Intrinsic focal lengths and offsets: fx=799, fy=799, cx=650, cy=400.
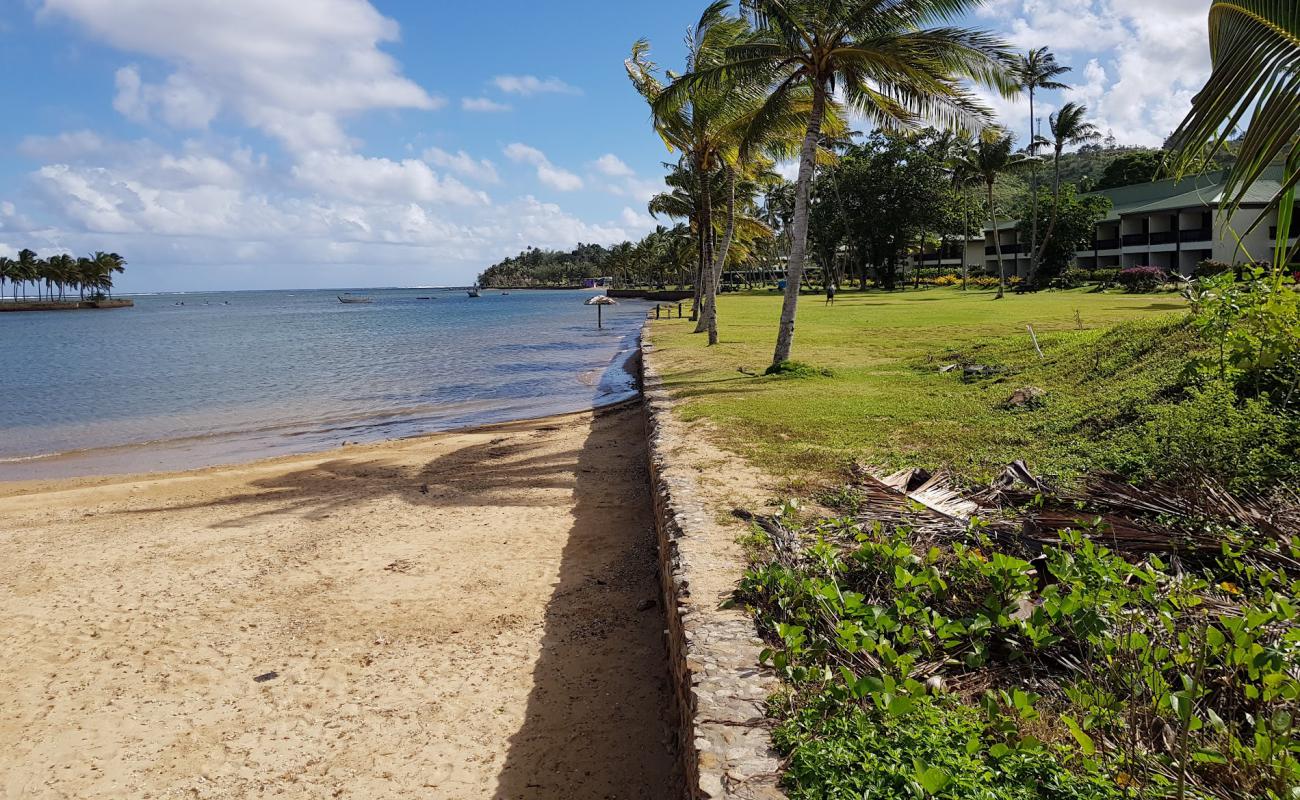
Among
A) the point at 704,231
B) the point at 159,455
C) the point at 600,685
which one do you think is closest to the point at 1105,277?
the point at 704,231

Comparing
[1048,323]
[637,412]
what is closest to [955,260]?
[1048,323]

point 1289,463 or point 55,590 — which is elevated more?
point 1289,463

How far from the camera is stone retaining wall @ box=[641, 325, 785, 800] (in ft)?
9.43

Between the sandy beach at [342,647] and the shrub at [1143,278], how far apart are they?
33.0 meters

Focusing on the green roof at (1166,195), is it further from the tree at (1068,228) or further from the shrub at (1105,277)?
the shrub at (1105,277)

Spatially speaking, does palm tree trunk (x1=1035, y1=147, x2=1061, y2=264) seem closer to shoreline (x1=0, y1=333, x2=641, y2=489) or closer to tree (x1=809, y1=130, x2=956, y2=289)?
tree (x1=809, y1=130, x2=956, y2=289)

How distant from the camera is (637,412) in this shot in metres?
15.1

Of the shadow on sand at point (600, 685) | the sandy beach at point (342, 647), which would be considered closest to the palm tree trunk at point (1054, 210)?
the sandy beach at point (342, 647)

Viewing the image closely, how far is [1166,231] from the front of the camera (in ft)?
156

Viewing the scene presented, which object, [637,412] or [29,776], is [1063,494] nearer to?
[29,776]

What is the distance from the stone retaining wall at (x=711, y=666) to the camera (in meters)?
2.88

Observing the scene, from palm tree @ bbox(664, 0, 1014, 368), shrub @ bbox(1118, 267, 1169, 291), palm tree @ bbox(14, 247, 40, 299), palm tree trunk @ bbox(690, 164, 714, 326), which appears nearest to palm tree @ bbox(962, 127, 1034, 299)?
shrub @ bbox(1118, 267, 1169, 291)

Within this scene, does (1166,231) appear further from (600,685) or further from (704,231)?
(600,685)

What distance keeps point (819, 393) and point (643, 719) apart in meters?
8.20
